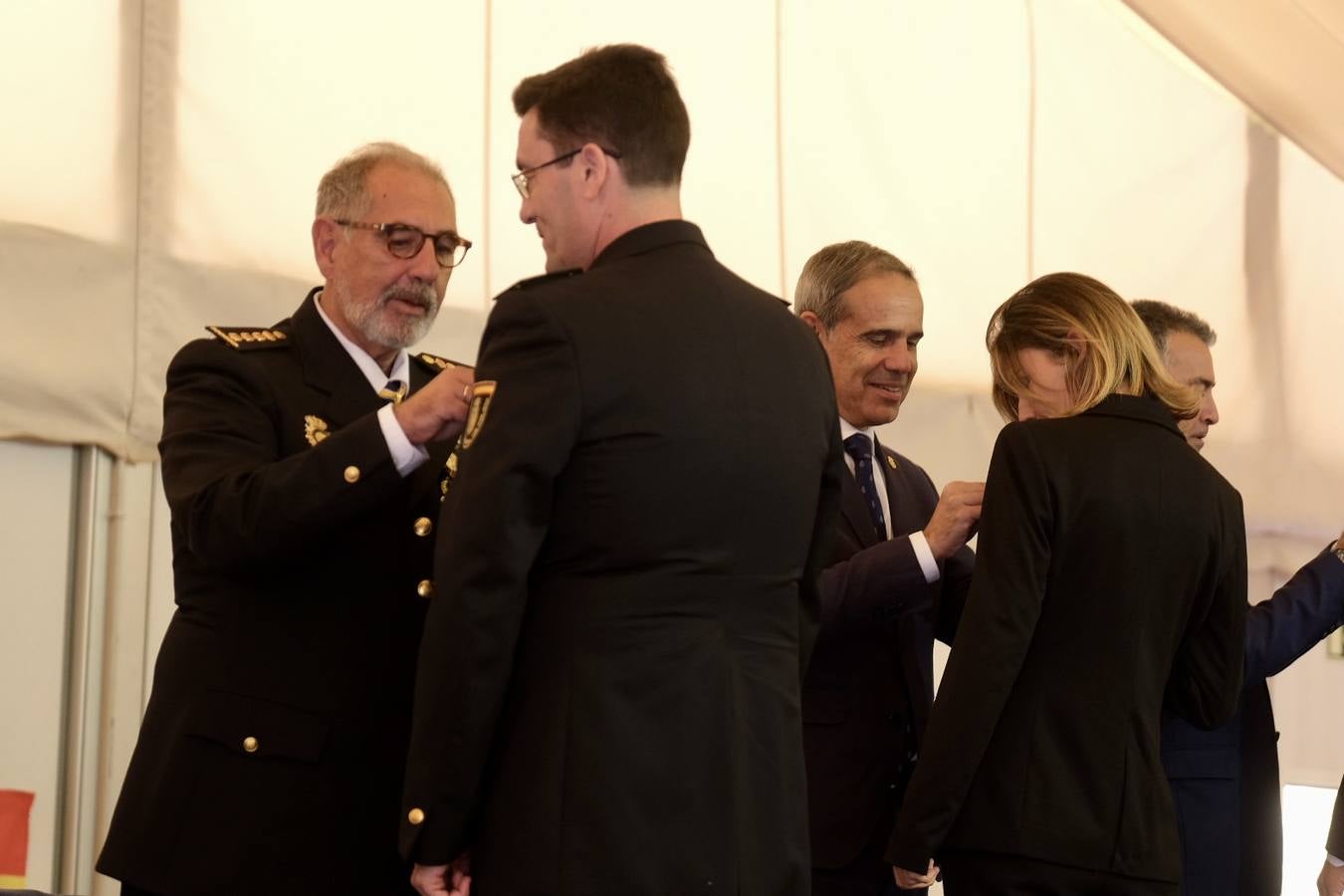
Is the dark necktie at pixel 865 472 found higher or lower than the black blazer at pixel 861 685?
higher

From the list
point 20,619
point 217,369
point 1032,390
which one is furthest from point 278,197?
point 1032,390

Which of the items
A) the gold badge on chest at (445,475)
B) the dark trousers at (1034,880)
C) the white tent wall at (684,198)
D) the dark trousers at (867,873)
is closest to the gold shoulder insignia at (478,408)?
the gold badge on chest at (445,475)

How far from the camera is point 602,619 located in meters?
1.87

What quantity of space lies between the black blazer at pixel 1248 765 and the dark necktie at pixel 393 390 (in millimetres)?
1329

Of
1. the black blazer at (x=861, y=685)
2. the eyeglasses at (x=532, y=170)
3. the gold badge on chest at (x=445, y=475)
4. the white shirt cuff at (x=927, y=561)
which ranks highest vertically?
the eyeglasses at (x=532, y=170)

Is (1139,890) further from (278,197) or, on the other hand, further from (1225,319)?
(1225,319)

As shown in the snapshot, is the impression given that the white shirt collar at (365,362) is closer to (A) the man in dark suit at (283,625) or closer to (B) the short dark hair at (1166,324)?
(A) the man in dark suit at (283,625)

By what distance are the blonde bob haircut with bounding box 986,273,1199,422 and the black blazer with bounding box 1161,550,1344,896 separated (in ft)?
1.86

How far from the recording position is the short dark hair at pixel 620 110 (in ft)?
6.63

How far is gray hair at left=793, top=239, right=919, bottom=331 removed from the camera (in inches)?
118

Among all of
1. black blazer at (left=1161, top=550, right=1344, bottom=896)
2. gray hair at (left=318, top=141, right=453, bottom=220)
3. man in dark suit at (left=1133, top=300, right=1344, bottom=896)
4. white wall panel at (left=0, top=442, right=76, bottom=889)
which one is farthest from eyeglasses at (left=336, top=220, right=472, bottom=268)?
black blazer at (left=1161, top=550, right=1344, bottom=896)

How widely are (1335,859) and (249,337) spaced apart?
2217 mm

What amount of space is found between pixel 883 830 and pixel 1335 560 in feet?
3.35

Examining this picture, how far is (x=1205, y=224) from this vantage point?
6016 mm
